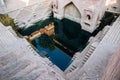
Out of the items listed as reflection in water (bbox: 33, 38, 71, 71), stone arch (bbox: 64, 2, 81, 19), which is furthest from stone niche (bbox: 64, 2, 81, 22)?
reflection in water (bbox: 33, 38, 71, 71)

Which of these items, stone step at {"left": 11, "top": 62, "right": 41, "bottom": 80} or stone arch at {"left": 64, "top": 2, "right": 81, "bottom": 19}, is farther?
stone arch at {"left": 64, "top": 2, "right": 81, "bottom": 19}

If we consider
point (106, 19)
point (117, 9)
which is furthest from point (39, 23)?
point (117, 9)

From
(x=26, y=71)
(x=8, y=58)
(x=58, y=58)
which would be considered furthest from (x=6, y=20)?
(x=26, y=71)

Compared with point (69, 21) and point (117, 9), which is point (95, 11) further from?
point (69, 21)

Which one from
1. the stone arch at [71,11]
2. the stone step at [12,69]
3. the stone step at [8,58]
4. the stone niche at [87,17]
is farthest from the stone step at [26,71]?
the stone arch at [71,11]

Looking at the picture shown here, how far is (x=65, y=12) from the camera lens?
13031 millimetres

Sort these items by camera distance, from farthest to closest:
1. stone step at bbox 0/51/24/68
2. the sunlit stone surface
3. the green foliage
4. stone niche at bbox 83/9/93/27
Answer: stone niche at bbox 83/9/93/27 < the green foliage < stone step at bbox 0/51/24/68 < the sunlit stone surface

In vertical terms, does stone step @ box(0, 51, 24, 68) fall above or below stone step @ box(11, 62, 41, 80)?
below

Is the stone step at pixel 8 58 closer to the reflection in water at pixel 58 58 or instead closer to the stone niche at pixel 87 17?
the reflection in water at pixel 58 58

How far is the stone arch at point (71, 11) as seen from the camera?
11953mm

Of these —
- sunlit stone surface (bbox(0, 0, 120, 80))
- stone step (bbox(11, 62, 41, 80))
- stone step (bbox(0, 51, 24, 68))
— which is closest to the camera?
stone step (bbox(11, 62, 41, 80))

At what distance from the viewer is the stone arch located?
39.2 feet

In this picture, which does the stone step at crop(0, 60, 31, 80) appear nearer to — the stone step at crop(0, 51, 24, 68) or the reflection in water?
Answer: the stone step at crop(0, 51, 24, 68)

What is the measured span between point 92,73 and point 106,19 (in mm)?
6860
